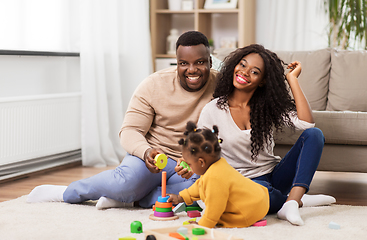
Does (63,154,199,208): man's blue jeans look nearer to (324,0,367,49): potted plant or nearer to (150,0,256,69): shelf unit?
(150,0,256,69): shelf unit

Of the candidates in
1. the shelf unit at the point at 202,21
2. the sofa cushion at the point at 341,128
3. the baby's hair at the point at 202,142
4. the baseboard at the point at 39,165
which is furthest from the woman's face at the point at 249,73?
the shelf unit at the point at 202,21

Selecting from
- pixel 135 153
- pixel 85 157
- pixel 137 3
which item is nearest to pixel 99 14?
pixel 137 3

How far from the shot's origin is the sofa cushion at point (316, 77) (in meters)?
2.78

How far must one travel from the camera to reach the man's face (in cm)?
189

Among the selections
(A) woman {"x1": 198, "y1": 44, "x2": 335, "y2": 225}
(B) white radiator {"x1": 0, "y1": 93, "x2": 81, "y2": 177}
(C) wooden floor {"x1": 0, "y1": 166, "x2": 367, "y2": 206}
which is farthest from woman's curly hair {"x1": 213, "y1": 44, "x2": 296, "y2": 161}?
(B) white radiator {"x1": 0, "y1": 93, "x2": 81, "y2": 177}

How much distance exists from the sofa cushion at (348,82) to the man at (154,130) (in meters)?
1.04

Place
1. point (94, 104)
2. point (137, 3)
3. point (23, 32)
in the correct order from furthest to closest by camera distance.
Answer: point (137, 3) < point (94, 104) < point (23, 32)

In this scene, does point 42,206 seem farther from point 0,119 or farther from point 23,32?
point 23,32

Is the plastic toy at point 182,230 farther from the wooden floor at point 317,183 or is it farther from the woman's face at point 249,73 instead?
the wooden floor at point 317,183

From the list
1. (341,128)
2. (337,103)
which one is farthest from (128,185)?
(337,103)

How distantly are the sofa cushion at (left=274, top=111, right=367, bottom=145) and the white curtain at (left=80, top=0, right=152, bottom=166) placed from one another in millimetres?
1403

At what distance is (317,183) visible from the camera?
2.71m

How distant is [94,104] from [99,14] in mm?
653

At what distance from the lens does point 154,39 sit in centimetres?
394
